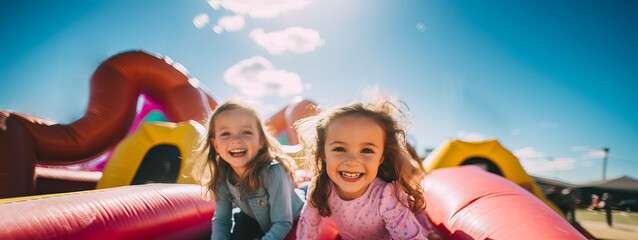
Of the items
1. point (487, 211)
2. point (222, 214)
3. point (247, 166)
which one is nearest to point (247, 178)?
point (247, 166)

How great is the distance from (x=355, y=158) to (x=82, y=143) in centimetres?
360

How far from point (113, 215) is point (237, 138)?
67 centimetres

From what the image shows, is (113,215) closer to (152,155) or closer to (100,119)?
(152,155)

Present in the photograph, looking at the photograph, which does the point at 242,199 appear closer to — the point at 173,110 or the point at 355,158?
the point at 355,158

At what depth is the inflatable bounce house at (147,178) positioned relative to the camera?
3.74ft

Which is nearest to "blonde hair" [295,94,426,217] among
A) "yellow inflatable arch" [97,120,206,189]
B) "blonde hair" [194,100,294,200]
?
"blonde hair" [194,100,294,200]

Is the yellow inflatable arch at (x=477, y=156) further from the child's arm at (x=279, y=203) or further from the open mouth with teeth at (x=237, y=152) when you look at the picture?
the open mouth with teeth at (x=237, y=152)

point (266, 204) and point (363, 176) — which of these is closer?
point (363, 176)

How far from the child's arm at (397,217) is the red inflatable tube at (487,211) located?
1.11 feet

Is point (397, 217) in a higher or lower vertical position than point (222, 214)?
higher

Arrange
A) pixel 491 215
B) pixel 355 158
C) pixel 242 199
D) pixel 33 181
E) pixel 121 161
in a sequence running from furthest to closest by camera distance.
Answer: pixel 121 161, pixel 33 181, pixel 242 199, pixel 491 215, pixel 355 158

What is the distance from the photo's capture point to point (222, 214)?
5.29ft

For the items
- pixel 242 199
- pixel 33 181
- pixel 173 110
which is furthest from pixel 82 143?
pixel 242 199

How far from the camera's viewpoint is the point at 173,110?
4270 mm
